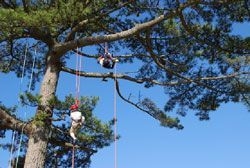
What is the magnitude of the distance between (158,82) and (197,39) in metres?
1.82

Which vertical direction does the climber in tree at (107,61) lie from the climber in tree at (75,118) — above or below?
above

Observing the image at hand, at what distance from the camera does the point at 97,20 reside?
1078 centimetres

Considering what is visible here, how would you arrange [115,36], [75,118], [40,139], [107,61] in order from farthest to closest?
[107,61] < [115,36] < [40,139] < [75,118]

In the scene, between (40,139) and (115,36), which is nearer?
(40,139)

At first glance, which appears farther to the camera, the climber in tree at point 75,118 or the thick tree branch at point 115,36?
the thick tree branch at point 115,36

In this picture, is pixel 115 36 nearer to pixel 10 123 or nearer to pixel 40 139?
pixel 40 139

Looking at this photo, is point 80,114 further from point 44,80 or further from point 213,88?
point 213,88

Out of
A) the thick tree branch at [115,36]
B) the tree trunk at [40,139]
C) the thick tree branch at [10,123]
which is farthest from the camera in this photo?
the thick tree branch at [10,123]

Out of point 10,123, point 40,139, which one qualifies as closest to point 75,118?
point 40,139

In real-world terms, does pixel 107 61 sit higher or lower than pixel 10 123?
higher

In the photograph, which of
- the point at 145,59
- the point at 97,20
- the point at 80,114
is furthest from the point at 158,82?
the point at 80,114

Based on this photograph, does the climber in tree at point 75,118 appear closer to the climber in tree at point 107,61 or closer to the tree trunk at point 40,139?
the tree trunk at point 40,139

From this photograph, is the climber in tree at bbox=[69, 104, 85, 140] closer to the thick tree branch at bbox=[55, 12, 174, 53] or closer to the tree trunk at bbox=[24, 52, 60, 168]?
the tree trunk at bbox=[24, 52, 60, 168]

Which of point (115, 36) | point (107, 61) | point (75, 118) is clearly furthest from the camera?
point (107, 61)
